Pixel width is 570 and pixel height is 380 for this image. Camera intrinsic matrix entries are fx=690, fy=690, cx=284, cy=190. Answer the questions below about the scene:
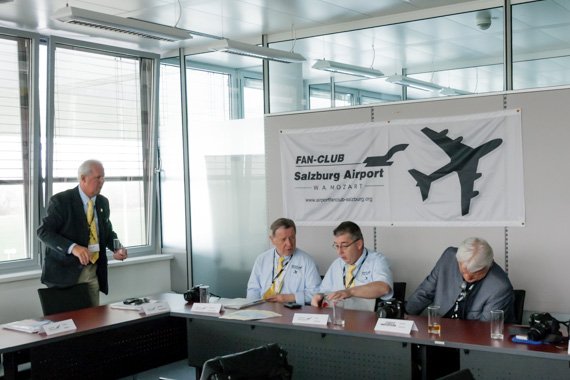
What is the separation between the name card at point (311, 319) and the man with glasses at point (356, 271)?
409 mm

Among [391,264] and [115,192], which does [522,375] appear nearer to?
[391,264]

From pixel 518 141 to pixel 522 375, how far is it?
229cm

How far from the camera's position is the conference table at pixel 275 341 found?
10.8 ft

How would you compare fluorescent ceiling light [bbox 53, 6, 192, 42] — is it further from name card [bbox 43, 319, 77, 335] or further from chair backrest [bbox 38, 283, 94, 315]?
name card [bbox 43, 319, 77, 335]

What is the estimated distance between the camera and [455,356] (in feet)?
12.4

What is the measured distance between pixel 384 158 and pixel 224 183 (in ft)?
5.85

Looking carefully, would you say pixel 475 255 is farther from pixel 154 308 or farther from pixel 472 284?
pixel 154 308

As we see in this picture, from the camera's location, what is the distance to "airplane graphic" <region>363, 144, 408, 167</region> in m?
5.60

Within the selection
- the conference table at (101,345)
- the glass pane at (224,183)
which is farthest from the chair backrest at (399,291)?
the glass pane at (224,183)

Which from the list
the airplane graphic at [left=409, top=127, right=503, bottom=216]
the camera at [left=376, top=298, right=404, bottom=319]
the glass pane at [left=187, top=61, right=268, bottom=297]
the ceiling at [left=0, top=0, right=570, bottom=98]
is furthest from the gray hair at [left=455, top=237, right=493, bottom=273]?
the glass pane at [left=187, top=61, right=268, bottom=297]

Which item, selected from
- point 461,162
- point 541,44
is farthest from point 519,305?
point 541,44

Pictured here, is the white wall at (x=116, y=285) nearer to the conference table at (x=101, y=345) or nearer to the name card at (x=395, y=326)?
the conference table at (x=101, y=345)

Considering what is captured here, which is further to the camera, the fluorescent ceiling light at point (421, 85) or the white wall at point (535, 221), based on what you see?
the fluorescent ceiling light at point (421, 85)

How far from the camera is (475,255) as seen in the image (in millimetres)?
3906
